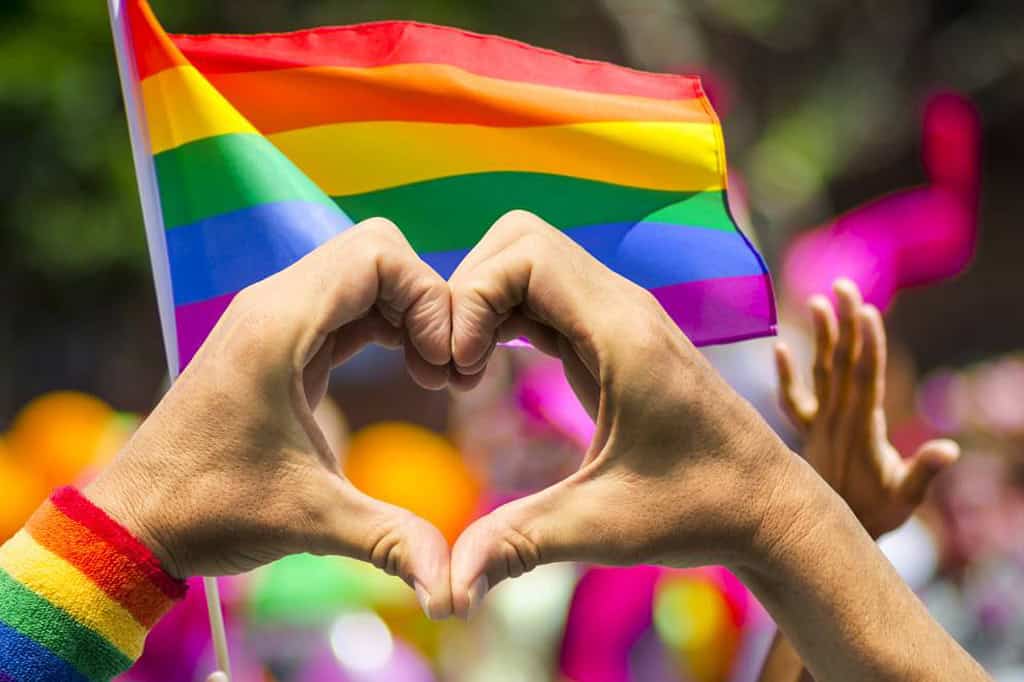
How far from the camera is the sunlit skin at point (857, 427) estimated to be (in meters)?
2.29

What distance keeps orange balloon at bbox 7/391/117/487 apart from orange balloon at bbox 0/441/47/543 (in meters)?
0.04


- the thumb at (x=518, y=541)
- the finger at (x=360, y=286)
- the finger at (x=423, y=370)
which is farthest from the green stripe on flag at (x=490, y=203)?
the thumb at (x=518, y=541)

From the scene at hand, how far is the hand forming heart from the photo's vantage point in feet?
4.19

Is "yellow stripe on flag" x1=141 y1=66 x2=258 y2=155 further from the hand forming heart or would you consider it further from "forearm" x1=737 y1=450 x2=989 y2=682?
"forearm" x1=737 y1=450 x2=989 y2=682

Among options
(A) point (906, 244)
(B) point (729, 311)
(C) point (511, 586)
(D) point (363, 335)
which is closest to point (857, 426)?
(B) point (729, 311)

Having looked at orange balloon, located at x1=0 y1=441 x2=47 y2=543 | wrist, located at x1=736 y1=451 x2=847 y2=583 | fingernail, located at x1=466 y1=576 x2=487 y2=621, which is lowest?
orange balloon, located at x1=0 y1=441 x2=47 y2=543

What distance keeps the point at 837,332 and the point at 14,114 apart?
601cm

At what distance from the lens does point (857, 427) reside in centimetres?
235

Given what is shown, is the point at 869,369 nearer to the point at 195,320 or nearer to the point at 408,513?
the point at 195,320

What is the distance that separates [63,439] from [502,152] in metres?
2.66

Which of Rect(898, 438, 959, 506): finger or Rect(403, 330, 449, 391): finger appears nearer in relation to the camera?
Rect(403, 330, 449, 391): finger

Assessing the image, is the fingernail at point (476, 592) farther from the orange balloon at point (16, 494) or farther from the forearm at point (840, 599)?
the orange balloon at point (16, 494)

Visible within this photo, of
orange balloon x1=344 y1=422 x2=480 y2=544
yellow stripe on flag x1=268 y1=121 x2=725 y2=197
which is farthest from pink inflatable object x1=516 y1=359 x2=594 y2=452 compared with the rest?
yellow stripe on flag x1=268 y1=121 x2=725 y2=197

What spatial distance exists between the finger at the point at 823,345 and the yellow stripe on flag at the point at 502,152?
28cm
